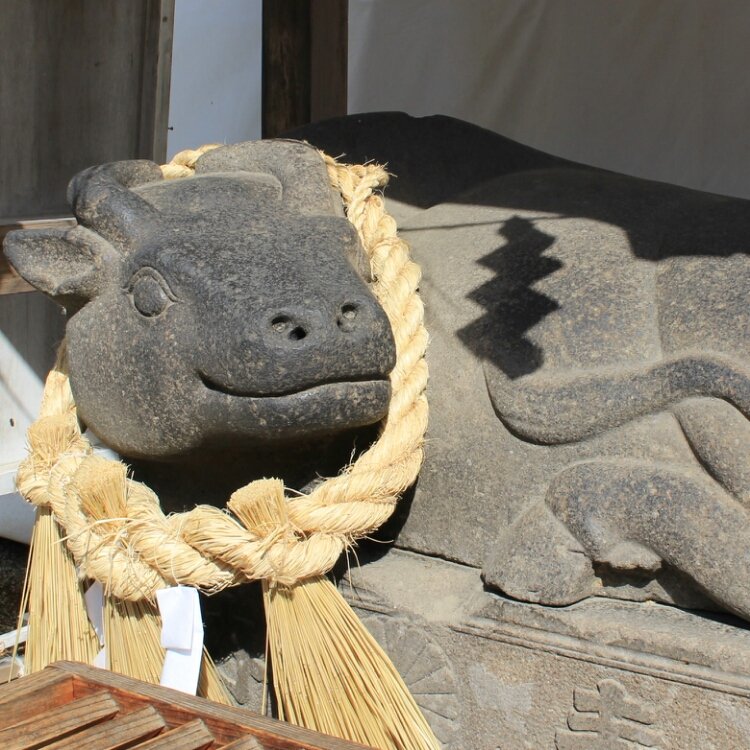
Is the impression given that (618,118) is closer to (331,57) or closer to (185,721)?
(331,57)

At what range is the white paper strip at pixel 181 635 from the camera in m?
1.26

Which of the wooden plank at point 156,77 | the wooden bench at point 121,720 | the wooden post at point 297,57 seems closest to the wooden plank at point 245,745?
the wooden bench at point 121,720

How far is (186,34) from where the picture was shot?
3.28 metres

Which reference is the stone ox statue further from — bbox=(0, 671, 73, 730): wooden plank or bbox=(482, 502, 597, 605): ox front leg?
bbox=(0, 671, 73, 730): wooden plank

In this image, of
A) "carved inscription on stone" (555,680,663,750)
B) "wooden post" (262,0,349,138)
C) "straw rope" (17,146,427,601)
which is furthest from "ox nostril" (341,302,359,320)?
"wooden post" (262,0,349,138)

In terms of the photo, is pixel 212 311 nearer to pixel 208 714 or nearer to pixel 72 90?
pixel 208 714

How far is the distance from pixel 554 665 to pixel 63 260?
754 mm

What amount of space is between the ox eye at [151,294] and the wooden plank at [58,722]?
16.9 inches

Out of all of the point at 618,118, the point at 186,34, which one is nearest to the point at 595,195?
the point at 618,118

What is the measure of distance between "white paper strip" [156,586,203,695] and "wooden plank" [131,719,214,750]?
30cm

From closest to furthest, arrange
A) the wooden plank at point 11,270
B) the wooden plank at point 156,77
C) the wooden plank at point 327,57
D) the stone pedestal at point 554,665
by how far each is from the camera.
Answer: the stone pedestal at point 554,665
the wooden plank at point 11,270
the wooden plank at point 156,77
the wooden plank at point 327,57

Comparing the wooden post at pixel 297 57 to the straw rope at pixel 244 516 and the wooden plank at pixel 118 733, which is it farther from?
the wooden plank at pixel 118 733

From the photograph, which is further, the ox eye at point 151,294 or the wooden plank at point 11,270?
the wooden plank at point 11,270

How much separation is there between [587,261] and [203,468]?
22.0 inches
